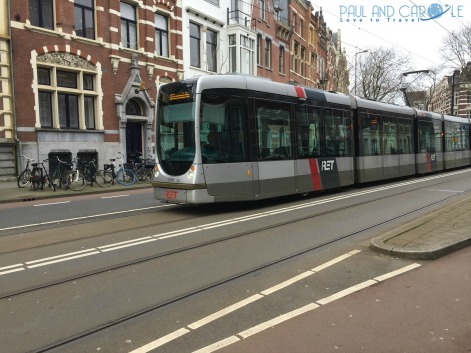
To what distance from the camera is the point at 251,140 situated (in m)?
9.51

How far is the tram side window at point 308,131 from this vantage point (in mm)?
11000

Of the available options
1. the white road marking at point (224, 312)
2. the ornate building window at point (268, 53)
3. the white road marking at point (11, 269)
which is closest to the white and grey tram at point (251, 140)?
the white road marking at point (11, 269)

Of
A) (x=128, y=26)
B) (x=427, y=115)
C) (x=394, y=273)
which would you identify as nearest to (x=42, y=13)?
(x=128, y=26)

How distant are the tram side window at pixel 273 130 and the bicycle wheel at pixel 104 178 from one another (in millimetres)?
8397

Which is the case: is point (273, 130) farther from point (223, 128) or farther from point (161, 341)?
point (161, 341)

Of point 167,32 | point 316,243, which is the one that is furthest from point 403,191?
point 167,32

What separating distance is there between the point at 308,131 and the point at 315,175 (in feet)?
4.17

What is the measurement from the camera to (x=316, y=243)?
640 cm

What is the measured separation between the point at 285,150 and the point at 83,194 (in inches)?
300

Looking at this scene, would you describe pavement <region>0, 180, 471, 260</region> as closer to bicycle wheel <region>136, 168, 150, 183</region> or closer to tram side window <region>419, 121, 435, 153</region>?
tram side window <region>419, 121, 435, 153</region>

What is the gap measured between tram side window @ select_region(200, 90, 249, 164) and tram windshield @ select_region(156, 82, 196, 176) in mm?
280

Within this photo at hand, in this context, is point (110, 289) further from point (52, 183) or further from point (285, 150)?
point (52, 183)

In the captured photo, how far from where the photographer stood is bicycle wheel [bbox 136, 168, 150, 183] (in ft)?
57.8

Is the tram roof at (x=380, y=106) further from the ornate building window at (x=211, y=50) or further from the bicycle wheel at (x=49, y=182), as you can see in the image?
the ornate building window at (x=211, y=50)
